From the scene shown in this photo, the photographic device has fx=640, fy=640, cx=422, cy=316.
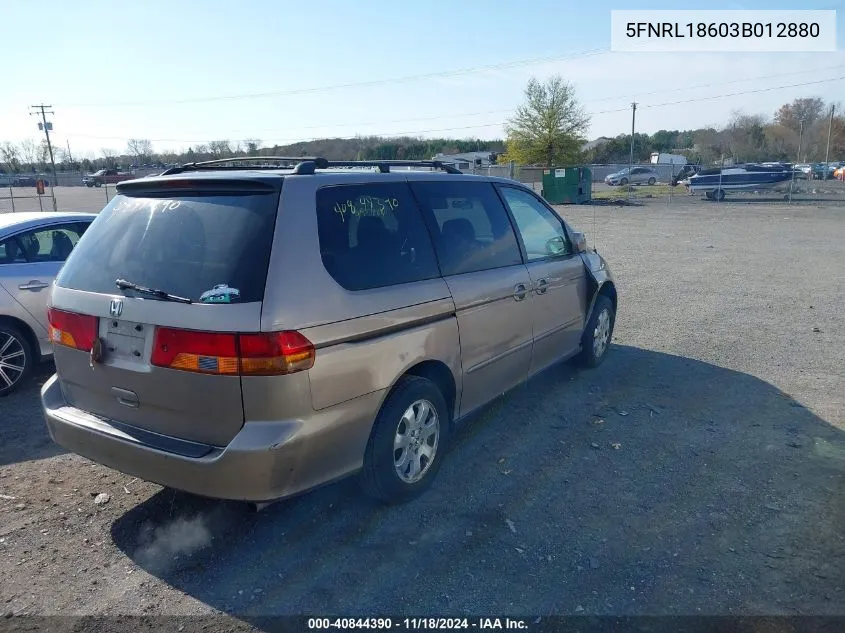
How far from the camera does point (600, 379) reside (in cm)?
589

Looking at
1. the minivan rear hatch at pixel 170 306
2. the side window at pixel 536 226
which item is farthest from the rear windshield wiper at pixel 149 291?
the side window at pixel 536 226

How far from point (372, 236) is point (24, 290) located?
12.7 ft

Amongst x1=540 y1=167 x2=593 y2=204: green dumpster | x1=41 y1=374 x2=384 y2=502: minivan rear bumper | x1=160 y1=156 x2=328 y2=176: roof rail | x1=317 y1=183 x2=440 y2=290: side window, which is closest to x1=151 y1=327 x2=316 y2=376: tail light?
x1=41 y1=374 x2=384 y2=502: minivan rear bumper

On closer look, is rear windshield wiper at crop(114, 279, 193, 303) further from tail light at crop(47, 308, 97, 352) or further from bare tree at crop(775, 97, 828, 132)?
bare tree at crop(775, 97, 828, 132)

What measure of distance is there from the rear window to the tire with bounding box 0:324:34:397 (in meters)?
2.55

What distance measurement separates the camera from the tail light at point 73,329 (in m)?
3.32

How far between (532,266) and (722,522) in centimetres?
217

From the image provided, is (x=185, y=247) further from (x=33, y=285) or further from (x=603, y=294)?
(x=603, y=294)

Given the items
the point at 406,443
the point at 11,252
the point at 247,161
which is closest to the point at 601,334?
the point at 406,443

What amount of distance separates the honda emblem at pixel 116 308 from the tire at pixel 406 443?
55.3 inches

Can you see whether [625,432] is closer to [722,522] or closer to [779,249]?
[722,522]

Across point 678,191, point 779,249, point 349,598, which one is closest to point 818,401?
point 349,598

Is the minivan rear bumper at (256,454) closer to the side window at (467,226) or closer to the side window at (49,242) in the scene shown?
the side window at (467,226)

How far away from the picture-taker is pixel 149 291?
10.1ft
